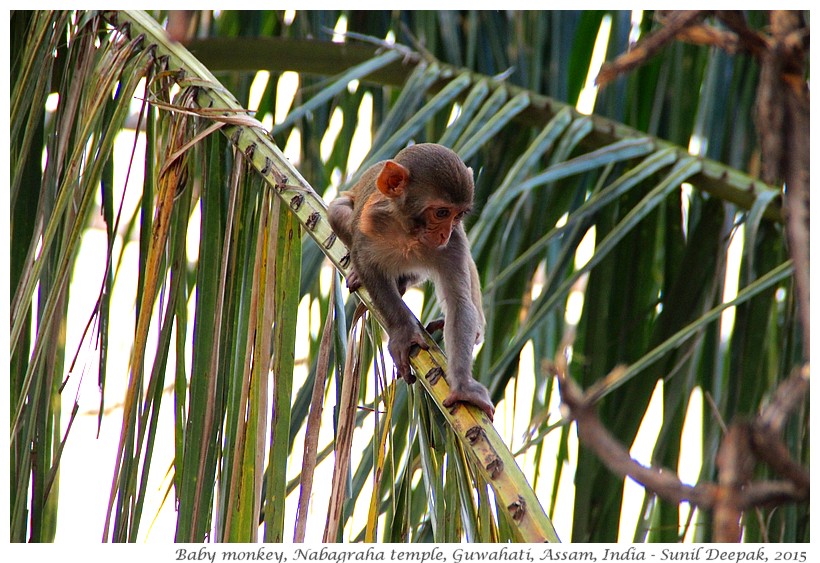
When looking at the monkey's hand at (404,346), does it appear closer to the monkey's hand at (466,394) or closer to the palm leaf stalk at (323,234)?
the palm leaf stalk at (323,234)

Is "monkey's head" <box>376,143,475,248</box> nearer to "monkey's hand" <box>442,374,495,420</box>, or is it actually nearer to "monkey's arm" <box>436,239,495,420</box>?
"monkey's arm" <box>436,239,495,420</box>

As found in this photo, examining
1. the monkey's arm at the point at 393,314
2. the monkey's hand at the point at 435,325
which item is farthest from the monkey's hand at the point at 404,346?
the monkey's hand at the point at 435,325

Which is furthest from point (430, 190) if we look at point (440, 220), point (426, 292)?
point (426, 292)

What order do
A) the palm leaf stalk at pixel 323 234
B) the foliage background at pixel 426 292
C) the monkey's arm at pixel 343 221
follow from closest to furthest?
the palm leaf stalk at pixel 323 234
the foliage background at pixel 426 292
the monkey's arm at pixel 343 221

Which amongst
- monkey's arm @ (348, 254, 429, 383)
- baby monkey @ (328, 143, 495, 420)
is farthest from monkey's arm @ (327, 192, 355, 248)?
monkey's arm @ (348, 254, 429, 383)

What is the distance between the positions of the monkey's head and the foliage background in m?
0.11

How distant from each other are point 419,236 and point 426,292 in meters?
0.94

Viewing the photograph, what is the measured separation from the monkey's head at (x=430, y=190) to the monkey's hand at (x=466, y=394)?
764 millimetres

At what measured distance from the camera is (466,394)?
2.41 metres

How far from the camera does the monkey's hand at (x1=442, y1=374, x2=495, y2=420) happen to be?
227cm

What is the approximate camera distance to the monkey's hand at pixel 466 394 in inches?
89.5

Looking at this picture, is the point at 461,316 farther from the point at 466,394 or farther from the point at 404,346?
the point at 466,394
